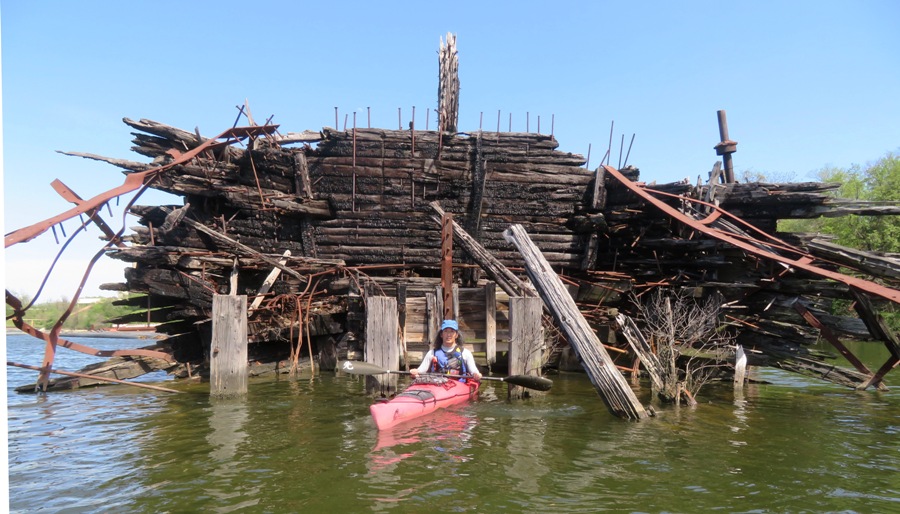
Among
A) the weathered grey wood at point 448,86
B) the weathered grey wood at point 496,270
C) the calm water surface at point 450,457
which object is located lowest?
the calm water surface at point 450,457

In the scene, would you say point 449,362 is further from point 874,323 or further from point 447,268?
point 874,323

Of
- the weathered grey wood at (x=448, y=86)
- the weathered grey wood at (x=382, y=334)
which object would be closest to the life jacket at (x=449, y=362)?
the weathered grey wood at (x=382, y=334)

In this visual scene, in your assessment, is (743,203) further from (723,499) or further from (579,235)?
(723,499)

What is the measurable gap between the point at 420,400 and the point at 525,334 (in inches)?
101

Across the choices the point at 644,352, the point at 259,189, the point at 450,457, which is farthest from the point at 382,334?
the point at 259,189

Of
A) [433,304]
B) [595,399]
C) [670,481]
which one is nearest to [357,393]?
[433,304]

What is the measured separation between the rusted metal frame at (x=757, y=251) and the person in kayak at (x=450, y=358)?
19.3ft

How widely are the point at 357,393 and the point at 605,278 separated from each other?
722cm

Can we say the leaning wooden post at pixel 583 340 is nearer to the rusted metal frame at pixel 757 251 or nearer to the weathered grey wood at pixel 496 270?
the weathered grey wood at pixel 496 270

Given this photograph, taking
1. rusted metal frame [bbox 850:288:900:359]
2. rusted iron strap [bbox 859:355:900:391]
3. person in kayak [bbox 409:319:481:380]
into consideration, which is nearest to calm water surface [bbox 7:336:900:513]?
person in kayak [bbox 409:319:481:380]

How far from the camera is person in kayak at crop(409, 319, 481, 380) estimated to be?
10336mm

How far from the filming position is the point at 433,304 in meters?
11.2

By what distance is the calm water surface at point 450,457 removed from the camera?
5.62m

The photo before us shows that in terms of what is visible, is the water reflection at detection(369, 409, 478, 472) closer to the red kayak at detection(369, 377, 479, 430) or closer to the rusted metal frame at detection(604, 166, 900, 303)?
the red kayak at detection(369, 377, 479, 430)
